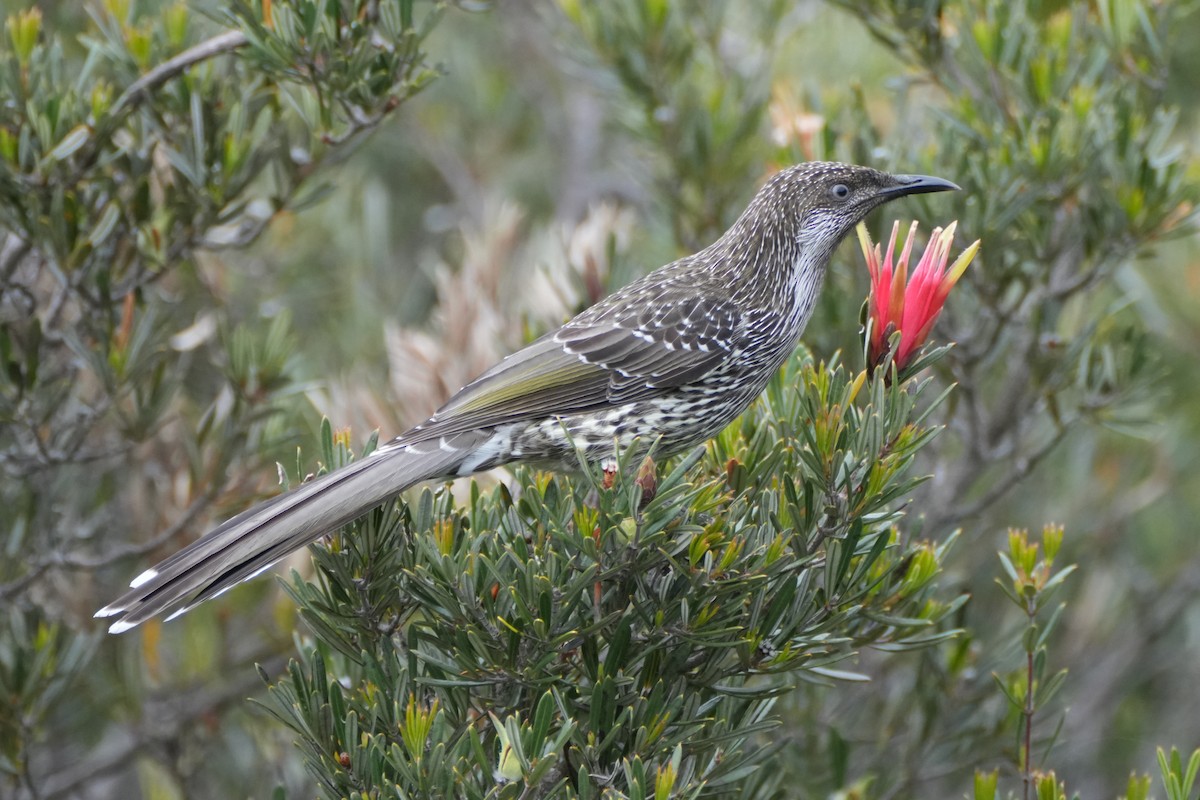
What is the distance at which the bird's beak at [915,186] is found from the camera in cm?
303

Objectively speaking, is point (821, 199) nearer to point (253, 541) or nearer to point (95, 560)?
point (253, 541)

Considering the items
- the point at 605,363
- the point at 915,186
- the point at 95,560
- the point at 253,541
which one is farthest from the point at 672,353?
the point at 95,560

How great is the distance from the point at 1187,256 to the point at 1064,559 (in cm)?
129

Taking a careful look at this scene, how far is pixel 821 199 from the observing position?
129 inches

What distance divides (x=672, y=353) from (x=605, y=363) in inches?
6.9

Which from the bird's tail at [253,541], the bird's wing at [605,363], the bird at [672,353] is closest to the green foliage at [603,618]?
the bird's tail at [253,541]

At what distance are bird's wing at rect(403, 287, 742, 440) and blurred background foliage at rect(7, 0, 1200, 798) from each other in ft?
1.08

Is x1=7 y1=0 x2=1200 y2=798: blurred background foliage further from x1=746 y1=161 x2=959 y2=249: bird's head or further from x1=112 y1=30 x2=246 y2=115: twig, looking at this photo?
x1=746 y1=161 x2=959 y2=249: bird's head

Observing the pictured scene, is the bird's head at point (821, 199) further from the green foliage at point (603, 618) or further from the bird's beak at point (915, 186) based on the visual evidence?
the green foliage at point (603, 618)

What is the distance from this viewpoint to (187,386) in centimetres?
450

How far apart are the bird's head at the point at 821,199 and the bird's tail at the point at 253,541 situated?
1378 mm

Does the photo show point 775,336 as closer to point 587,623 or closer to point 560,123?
point 587,623

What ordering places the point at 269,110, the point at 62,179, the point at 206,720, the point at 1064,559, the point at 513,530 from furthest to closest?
the point at 1064,559, the point at 206,720, the point at 269,110, the point at 62,179, the point at 513,530

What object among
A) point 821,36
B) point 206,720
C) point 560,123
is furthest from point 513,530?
point 560,123
